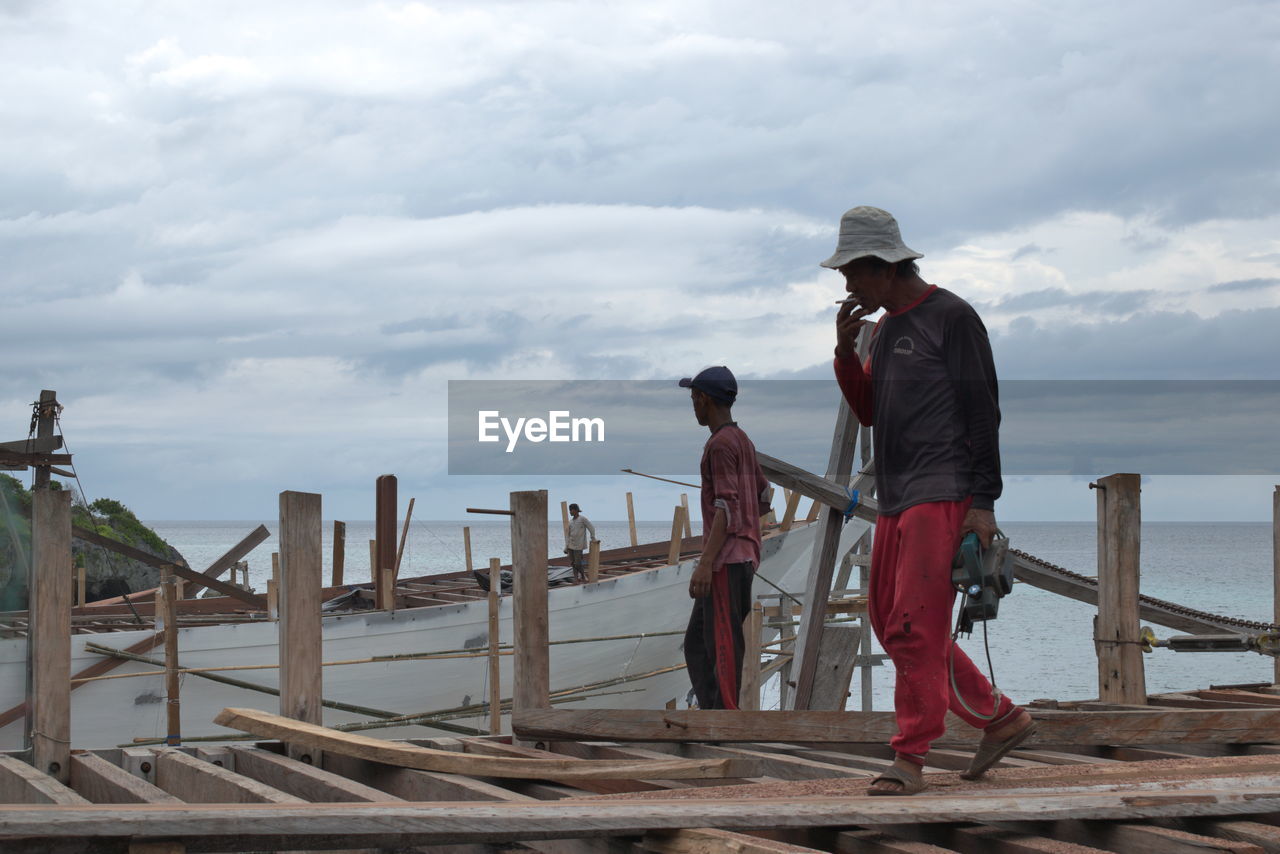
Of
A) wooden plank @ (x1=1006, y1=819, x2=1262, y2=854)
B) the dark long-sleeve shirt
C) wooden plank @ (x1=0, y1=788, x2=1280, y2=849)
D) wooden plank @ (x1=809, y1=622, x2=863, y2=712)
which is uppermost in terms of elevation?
the dark long-sleeve shirt

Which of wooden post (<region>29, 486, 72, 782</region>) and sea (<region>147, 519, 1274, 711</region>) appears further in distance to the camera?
sea (<region>147, 519, 1274, 711</region>)

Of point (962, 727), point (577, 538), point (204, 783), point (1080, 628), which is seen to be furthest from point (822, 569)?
point (1080, 628)

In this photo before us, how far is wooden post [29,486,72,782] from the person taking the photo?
576 centimetres

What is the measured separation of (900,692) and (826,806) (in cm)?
70

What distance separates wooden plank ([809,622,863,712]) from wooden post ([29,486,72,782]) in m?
4.54

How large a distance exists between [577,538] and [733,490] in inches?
511

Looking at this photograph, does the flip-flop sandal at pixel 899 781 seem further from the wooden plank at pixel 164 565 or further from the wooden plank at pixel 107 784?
Result: the wooden plank at pixel 164 565

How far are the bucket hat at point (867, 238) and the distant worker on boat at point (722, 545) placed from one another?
265cm

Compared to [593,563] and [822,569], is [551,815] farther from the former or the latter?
[593,563]

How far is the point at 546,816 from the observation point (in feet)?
10.4

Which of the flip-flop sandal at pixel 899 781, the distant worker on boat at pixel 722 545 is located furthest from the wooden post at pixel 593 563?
the flip-flop sandal at pixel 899 781

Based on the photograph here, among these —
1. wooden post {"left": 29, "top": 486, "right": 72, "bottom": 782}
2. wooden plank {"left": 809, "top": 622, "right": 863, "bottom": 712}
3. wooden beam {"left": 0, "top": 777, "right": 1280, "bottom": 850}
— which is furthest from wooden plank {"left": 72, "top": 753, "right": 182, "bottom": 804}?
wooden plank {"left": 809, "top": 622, "right": 863, "bottom": 712}

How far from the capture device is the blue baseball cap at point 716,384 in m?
6.69

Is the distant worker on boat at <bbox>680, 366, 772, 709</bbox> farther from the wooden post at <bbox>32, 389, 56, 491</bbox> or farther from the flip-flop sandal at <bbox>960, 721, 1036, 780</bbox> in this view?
the wooden post at <bbox>32, 389, 56, 491</bbox>
